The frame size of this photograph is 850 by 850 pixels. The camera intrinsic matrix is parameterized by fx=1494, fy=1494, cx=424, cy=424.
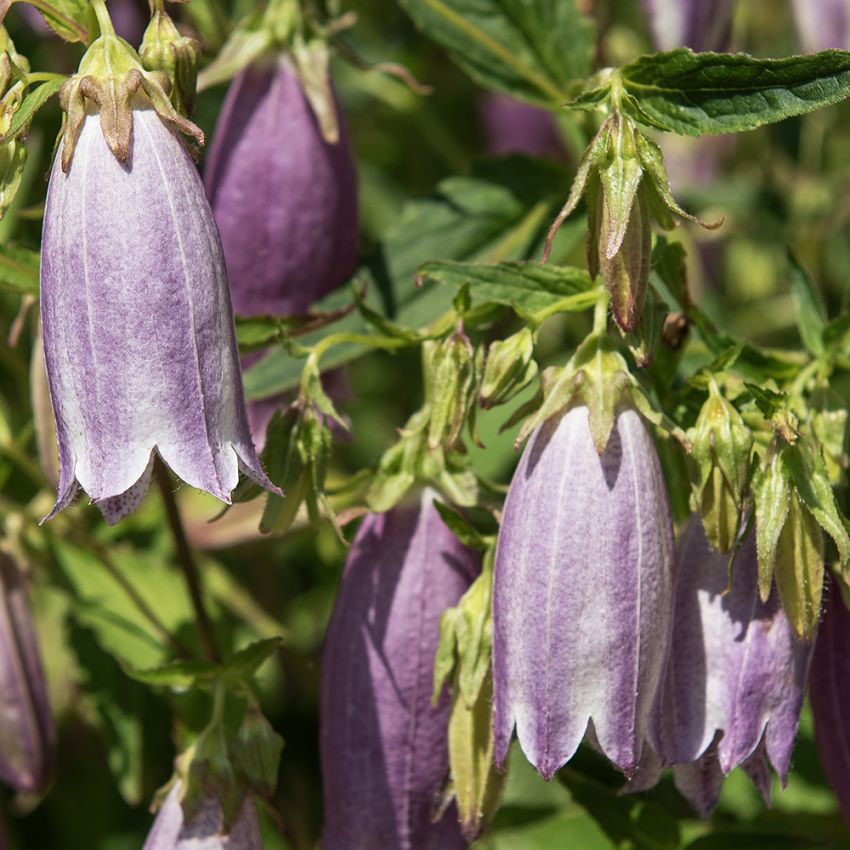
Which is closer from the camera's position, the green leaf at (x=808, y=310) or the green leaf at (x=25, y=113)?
the green leaf at (x=25, y=113)

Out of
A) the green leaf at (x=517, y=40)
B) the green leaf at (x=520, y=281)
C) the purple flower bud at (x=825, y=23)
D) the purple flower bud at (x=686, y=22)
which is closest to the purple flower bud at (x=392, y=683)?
the green leaf at (x=520, y=281)

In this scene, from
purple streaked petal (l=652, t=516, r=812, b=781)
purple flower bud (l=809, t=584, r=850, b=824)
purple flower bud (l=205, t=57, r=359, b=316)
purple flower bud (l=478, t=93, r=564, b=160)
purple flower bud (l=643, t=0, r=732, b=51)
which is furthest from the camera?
purple flower bud (l=478, t=93, r=564, b=160)

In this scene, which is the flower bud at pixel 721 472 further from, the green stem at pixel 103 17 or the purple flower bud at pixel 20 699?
the purple flower bud at pixel 20 699

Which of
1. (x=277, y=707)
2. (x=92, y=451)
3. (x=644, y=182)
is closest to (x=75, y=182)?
(x=92, y=451)

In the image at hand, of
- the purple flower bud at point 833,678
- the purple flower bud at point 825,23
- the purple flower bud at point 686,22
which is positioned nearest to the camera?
the purple flower bud at point 833,678

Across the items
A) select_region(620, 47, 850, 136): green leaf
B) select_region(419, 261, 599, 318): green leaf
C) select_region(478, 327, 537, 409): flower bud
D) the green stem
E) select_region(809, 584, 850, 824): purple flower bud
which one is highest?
the green stem

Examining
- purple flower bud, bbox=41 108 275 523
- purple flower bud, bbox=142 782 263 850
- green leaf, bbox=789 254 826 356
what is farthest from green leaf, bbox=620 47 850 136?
purple flower bud, bbox=142 782 263 850

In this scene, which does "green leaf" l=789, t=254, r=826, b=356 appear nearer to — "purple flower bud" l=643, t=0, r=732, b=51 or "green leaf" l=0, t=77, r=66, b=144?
"purple flower bud" l=643, t=0, r=732, b=51
